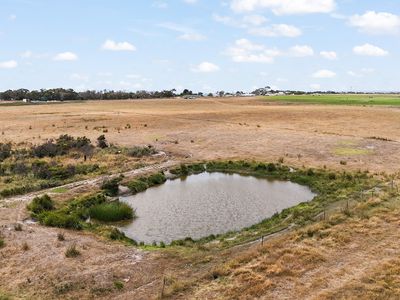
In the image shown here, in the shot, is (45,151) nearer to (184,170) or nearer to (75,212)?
(184,170)

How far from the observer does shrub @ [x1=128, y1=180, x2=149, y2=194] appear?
33531mm

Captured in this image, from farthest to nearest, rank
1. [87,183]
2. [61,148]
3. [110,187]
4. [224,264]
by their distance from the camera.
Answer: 1. [61,148]
2. [87,183]
3. [110,187]
4. [224,264]

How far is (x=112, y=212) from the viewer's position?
26703 millimetres

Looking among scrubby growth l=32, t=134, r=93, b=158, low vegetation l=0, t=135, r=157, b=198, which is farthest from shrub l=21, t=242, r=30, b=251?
scrubby growth l=32, t=134, r=93, b=158

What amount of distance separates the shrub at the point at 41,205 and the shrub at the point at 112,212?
8.74 feet

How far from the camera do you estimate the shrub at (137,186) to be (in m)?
33.5

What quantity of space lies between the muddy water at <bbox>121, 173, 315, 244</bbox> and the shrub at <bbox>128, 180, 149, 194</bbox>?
1.69ft

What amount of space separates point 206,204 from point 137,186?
6.55m

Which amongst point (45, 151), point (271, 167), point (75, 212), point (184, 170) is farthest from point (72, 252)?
point (45, 151)

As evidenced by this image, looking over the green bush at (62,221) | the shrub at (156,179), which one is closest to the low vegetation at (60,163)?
the shrub at (156,179)

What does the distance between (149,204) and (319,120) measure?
185 feet

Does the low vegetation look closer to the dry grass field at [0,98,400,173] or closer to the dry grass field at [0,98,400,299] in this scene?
the dry grass field at [0,98,400,299]

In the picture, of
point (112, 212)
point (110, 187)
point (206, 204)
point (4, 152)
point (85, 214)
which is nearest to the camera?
point (112, 212)

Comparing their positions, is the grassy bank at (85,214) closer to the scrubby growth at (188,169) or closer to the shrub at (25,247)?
the shrub at (25,247)
